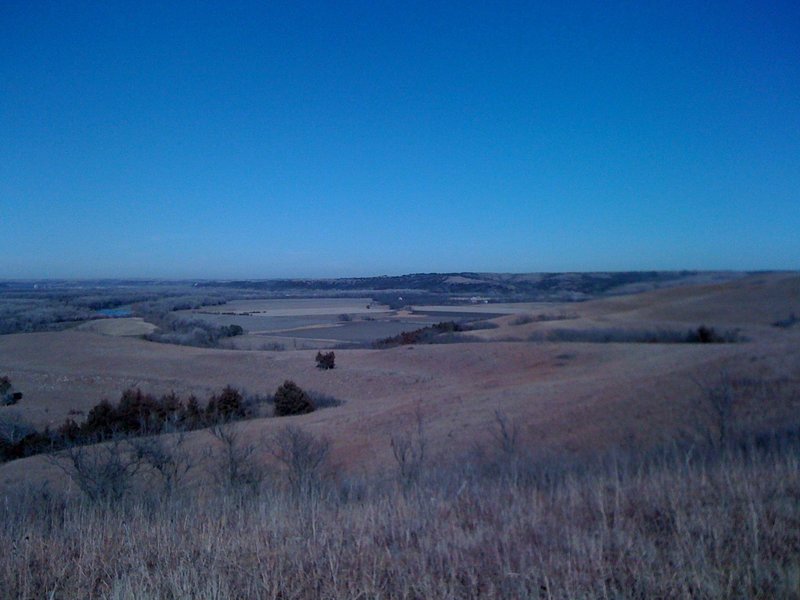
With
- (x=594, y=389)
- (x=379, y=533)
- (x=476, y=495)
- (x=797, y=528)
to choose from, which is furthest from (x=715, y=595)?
(x=594, y=389)

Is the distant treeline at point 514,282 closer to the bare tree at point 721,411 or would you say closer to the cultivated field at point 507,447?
the cultivated field at point 507,447

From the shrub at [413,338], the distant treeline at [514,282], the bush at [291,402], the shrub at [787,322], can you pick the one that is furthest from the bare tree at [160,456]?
the shrub at [413,338]

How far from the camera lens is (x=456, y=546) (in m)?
4.45

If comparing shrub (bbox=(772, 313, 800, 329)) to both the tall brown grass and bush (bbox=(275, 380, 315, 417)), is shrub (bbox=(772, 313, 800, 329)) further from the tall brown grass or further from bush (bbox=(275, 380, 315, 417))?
bush (bbox=(275, 380, 315, 417))

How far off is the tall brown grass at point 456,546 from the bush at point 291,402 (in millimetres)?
19892

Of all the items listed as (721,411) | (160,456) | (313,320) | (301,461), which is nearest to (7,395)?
(160,456)

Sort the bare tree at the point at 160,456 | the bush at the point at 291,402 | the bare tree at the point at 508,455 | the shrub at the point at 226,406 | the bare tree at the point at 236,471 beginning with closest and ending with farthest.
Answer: the bare tree at the point at 508,455 < the bare tree at the point at 236,471 < the bare tree at the point at 160,456 < the shrub at the point at 226,406 < the bush at the point at 291,402

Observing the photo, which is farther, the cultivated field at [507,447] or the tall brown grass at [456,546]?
the cultivated field at [507,447]

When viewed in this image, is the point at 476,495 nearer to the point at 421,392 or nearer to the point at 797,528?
the point at 797,528

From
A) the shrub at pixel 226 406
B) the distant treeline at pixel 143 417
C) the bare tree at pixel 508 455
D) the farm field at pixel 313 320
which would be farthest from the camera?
the farm field at pixel 313 320

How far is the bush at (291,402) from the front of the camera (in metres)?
26.1

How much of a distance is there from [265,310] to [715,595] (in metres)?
43.3

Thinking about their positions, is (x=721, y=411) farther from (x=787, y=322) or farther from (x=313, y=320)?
(x=313, y=320)

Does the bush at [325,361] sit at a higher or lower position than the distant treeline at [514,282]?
lower
